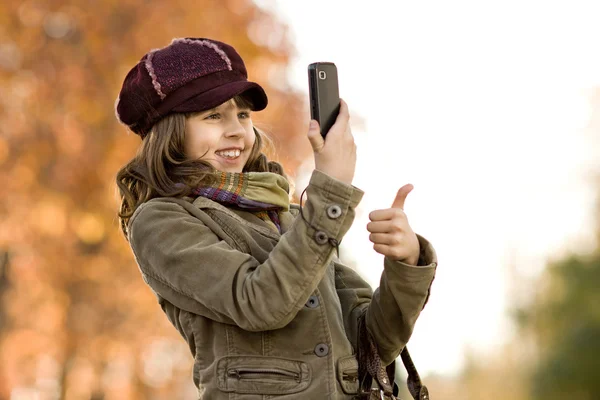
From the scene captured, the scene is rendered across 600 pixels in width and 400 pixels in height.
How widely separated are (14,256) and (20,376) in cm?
123

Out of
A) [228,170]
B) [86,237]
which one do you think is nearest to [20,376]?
[86,237]

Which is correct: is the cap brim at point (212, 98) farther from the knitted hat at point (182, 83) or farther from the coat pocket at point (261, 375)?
the coat pocket at point (261, 375)

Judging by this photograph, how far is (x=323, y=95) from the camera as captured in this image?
244 centimetres

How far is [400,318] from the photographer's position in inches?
104

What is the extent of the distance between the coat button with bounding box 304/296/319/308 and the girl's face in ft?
1.56

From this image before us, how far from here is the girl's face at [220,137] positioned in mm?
2730

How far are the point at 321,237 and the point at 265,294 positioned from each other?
0.19 meters

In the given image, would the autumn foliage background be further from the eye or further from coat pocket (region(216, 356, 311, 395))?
coat pocket (region(216, 356, 311, 395))

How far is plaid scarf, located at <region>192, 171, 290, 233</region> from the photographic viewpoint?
2.63m

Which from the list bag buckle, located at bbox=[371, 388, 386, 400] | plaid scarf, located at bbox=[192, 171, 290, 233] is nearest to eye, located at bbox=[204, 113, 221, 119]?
plaid scarf, located at bbox=[192, 171, 290, 233]

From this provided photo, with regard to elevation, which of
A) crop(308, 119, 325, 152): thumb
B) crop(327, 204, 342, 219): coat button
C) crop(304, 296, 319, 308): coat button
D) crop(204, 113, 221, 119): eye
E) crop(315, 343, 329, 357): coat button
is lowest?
crop(315, 343, 329, 357): coat button

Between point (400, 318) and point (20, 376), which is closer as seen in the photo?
point (400, 318)

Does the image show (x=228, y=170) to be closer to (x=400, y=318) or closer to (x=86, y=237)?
(x=400, y=318)

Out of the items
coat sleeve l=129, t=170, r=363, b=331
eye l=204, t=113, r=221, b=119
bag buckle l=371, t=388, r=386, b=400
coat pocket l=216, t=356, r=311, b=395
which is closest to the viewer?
coat sleeve l=129, t=170, r=363, b=331
